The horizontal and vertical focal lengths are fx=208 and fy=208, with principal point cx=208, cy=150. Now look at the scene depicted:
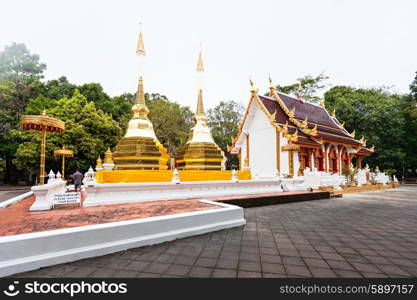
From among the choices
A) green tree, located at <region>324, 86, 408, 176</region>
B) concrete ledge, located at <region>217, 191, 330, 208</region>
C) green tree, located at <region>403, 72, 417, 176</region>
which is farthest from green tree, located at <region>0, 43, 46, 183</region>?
green tree, located at <region>403, 72, 417, 176</region>

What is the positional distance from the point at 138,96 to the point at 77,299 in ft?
35.8

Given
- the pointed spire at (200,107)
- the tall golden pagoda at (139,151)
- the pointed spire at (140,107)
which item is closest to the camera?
the tall golden pagoda at (139,151)

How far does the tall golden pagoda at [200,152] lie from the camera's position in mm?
12578

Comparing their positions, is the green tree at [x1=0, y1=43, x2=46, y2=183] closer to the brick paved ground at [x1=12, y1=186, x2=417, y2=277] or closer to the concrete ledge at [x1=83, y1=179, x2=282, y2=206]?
the concrete ledge at [x1=83, y1=179, x2=282, y2=206]

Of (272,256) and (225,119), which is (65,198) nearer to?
(272,256)

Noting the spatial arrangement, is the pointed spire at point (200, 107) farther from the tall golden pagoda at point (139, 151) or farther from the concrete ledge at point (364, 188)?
the concrete ledge at point (364, 188)

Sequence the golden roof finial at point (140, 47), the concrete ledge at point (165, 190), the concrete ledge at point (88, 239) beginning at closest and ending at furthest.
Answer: the concrete ledge at point (88, 239), the concrete ledge at point (165, 190), the golden roof finial at point (140, 47)

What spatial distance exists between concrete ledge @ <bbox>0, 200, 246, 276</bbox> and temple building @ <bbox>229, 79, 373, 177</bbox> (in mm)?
9950

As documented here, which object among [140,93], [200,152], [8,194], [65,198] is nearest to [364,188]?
[200,152]

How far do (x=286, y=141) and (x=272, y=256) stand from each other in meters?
13.3

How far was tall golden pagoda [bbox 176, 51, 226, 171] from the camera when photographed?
1258 centimetres

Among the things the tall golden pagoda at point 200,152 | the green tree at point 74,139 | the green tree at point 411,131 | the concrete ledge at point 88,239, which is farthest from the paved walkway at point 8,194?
the green tree at point 411,131

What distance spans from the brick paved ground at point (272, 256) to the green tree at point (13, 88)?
A: 27186 mm

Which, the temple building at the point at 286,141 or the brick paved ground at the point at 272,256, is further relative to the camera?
the temple building at the point at 286,141
